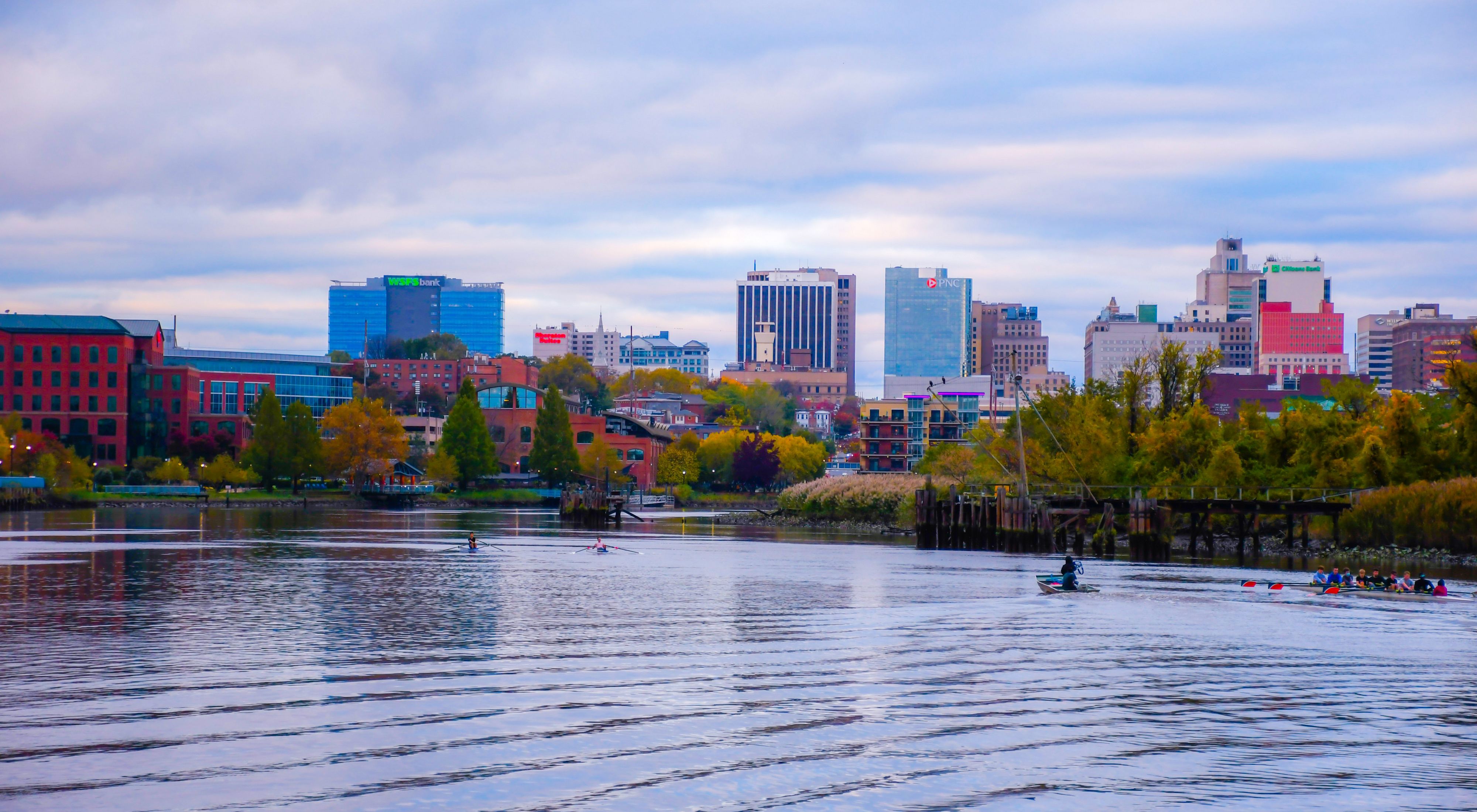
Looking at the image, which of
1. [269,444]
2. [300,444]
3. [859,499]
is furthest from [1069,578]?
[300,444]

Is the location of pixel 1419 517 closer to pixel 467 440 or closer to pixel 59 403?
pixel 467 440

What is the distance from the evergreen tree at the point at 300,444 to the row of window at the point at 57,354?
21043 millimetres

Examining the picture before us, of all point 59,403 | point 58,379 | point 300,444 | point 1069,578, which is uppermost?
point 58,379

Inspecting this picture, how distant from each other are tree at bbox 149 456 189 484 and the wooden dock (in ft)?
329

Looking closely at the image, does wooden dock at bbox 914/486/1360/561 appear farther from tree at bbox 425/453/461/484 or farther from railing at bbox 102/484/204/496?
railing at bbox 102/484/204/496

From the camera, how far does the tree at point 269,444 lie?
161625mm

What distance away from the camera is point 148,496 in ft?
492

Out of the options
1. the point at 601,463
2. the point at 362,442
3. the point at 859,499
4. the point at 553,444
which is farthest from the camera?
the point at 601,463

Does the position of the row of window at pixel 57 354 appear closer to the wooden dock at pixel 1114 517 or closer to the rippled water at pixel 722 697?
the wooden dock at pixel 1114 517

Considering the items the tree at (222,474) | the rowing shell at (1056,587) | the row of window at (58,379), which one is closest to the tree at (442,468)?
the tree at (222,474)

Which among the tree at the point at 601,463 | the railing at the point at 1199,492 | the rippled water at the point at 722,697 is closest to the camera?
the rippled water at the point at 722,697

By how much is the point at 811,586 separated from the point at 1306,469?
143ft

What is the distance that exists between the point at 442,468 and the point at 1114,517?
105 m

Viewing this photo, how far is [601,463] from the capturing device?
601 feet
